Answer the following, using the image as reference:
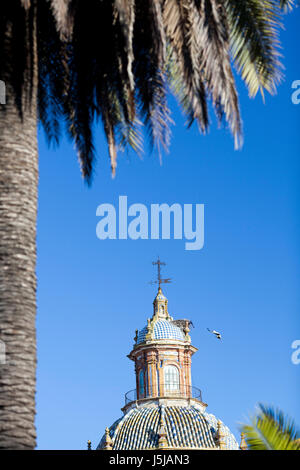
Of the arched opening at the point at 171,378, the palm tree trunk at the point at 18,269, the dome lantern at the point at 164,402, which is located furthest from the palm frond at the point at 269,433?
the arched opening at the point at 171,378

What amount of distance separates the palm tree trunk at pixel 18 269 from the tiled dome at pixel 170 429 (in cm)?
3600

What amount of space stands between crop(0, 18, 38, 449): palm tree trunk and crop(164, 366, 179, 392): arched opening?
135 feet

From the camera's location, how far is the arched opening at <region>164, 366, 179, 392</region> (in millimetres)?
52469

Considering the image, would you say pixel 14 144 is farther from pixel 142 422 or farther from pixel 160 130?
pixel 142 422

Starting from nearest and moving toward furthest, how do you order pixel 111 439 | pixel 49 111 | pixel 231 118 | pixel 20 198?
pixel 20 198, pixel 231 118, pixel 49 111, pixel 111 439

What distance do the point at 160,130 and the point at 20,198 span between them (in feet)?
11.5

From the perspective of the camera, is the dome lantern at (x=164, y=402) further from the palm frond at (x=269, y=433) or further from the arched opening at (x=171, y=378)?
the palm frond at (x=269, y=433)

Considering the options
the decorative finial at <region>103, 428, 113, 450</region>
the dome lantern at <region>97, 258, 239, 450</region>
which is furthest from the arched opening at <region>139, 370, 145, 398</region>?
the decorative finial at <region>103, 428, 113, 450</region>

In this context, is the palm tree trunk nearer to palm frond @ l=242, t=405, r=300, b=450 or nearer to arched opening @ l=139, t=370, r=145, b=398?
palm frond @ l=242, t=405, r=300, b=450

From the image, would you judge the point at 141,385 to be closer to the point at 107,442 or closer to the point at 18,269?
the point at 107,442

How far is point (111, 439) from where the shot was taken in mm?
→ 47969

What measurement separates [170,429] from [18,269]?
37695mm

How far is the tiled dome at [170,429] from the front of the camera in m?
47.2

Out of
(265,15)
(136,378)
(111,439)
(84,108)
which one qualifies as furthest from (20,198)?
(136,378)
